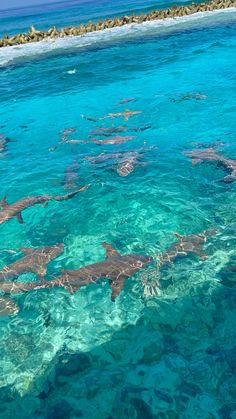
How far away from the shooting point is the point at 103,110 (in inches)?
728

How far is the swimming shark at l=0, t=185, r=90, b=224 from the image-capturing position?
10.5 metres

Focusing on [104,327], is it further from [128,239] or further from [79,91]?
[79,91]

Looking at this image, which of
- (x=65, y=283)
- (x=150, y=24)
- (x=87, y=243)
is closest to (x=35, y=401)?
(x=65, y=283)

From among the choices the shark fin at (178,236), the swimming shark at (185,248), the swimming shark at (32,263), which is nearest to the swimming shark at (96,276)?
the swimming shark at (32,263)

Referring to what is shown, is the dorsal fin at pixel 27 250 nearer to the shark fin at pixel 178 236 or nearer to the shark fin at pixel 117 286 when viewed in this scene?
the shark fin at pixel 117 286

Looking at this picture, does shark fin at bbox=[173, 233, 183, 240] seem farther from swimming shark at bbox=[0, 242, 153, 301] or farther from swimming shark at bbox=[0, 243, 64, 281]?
swimming shark at bbox=[0, 243, 64, 281]

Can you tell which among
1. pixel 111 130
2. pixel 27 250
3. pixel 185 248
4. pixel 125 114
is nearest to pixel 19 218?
pixel 27 250

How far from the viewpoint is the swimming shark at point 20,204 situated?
1053cm

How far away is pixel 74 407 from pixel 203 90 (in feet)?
57.5

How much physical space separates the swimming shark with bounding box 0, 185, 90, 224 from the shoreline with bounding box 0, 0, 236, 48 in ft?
99.0

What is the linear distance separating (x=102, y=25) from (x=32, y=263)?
119 feet

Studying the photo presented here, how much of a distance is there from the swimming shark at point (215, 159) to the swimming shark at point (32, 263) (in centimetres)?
555

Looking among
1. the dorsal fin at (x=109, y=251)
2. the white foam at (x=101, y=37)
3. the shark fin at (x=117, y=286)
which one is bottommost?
the shark fin at (x=117, y=286)

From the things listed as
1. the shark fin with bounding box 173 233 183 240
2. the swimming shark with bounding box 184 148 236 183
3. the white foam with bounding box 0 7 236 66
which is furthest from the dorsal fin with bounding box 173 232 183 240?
the white foam with bounding box 0 7 236 66
